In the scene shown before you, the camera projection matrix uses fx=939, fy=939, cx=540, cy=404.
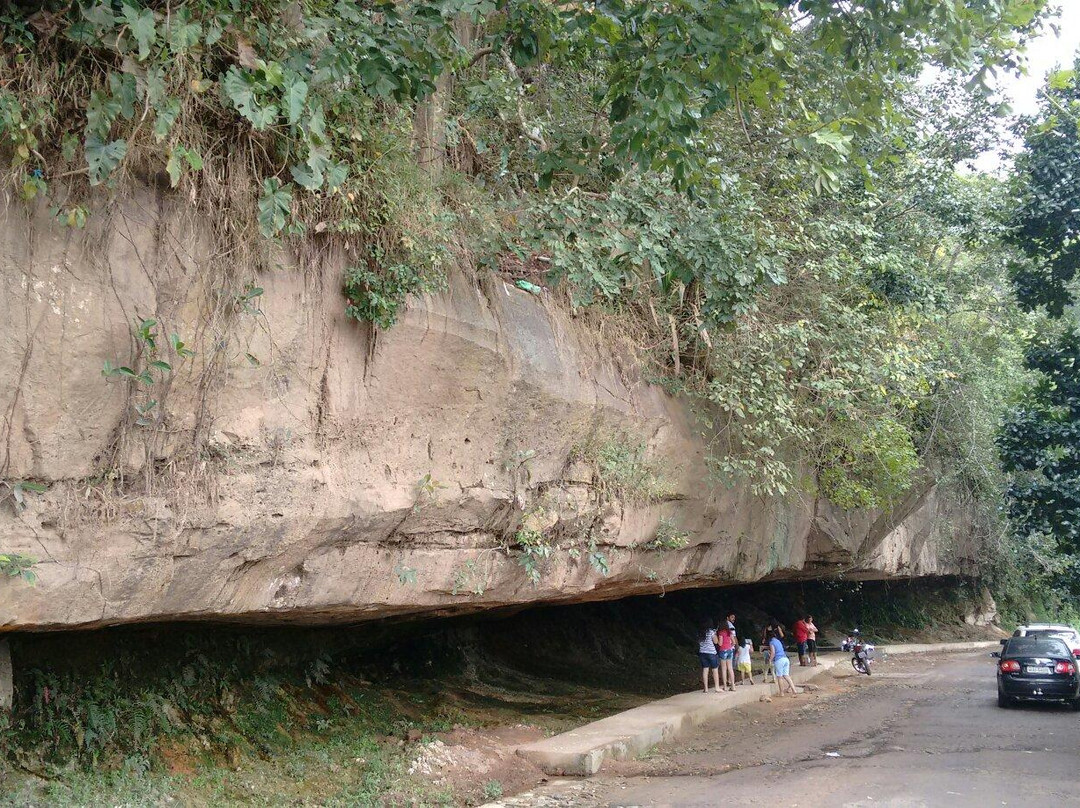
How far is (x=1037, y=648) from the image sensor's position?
16.9m

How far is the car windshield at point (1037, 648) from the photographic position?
16.7 m

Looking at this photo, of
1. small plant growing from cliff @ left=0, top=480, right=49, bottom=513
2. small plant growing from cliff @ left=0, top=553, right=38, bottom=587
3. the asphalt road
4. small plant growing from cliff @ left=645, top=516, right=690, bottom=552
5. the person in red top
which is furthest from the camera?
the person in red top

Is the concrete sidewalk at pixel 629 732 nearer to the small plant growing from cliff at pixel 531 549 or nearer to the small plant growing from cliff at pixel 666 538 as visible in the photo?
the small plant growing from cliff at pixel 531 549

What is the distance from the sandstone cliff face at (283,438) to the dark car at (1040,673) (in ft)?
28.0

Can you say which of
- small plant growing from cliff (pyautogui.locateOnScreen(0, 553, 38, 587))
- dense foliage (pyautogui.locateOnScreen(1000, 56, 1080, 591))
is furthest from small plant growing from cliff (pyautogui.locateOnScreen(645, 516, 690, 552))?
small plant growing from cliff (pyautogui.locateOnScreen(0, 553, 38, 587))

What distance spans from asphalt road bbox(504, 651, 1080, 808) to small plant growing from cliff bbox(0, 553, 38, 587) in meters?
5.57

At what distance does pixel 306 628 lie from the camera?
12.8 m

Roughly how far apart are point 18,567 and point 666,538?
27.4 feet

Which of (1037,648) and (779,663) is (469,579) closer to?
(779,663)

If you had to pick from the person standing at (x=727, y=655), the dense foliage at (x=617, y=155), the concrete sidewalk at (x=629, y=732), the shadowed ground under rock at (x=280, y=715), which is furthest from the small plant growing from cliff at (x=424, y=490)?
the person standing at (x=727, y=655)

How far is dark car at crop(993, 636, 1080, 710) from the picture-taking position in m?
16.2

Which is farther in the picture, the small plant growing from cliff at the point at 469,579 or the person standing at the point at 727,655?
the person standing at the point at 727,655

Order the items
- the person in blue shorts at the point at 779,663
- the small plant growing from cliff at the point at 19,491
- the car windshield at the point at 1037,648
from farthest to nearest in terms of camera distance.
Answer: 1. the person in blue shorts at the point at 779,663
2. the car windshield at the point at 1037,648
3. the small plant growing from cliff at the point at 19,491

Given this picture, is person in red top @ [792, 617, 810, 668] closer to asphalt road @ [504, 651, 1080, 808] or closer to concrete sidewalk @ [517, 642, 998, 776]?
asphalt road @ [504, 651, 1080, 808]
